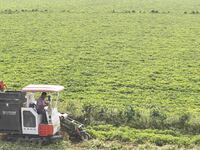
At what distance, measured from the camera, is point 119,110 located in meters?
20.1

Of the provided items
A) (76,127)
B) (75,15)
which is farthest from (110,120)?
(75,15)

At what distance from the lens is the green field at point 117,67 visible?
1925cm

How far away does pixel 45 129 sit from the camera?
57.0 feet

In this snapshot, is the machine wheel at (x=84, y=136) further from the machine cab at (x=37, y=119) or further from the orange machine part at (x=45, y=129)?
the orange machine part at (x=45, y=129)

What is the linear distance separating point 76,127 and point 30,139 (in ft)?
5.63

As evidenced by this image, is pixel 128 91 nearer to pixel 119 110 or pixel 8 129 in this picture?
pixel 119 110

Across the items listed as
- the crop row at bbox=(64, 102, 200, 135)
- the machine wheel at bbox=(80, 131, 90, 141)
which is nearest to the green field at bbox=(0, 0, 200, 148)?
the crop row at bbox=(64, 102, 200, 135)

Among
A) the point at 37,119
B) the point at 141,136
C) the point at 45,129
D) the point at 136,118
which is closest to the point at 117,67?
the point at 136,118

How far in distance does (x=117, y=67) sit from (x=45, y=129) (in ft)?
42.5

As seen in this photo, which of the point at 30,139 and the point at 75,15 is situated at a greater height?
the point at 75,15

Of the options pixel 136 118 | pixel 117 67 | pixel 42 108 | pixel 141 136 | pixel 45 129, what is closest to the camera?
pixel 45 129

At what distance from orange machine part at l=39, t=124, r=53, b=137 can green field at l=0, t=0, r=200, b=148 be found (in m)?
1.95

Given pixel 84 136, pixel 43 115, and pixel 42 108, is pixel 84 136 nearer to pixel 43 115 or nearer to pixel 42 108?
pixel 43 115

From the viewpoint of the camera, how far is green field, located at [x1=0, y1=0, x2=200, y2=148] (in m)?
19.2
